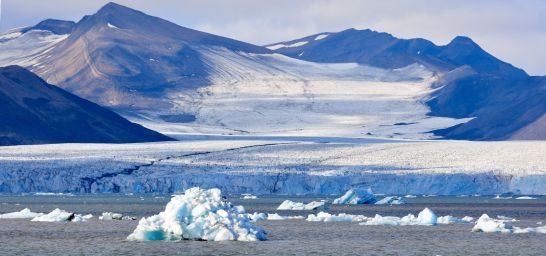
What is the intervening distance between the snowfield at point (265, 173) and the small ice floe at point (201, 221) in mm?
37070

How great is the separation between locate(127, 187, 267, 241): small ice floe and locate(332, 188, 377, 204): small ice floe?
25129mm

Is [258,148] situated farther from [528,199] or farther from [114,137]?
[114,137]

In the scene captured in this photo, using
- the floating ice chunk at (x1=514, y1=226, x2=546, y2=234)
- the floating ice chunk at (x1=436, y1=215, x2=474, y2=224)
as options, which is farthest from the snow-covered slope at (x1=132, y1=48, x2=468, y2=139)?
the floating ice chunk at (x1=514, y1=226, x2=546, y2=234)

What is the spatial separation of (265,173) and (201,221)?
131ft

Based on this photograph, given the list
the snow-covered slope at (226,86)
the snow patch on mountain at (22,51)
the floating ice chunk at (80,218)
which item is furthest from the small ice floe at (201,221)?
the snow patch on mountain at (22,51)

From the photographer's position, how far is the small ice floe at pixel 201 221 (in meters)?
38.7

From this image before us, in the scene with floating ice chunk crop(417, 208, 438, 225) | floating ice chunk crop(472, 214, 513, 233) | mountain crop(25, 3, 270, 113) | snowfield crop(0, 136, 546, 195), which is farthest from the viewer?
mountain crop(25, 3, 270, 113)

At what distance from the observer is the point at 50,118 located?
11950 cm

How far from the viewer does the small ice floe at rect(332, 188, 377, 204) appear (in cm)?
6550

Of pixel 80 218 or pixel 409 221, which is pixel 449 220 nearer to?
pixel 409 221

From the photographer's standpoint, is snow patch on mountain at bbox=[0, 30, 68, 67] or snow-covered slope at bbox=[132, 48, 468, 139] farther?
snow patch on mountain at bbox=[0, 30, 68, 67]

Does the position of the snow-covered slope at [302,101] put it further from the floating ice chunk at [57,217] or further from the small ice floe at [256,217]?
the floating ice chunk at [57,217]

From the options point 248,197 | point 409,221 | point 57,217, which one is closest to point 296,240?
point 409,221

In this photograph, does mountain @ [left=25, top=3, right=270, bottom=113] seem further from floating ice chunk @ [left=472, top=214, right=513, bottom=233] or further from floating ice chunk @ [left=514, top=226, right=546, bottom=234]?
floating ice chunk @ [left=472, top=214, right=513, bottom=233]
